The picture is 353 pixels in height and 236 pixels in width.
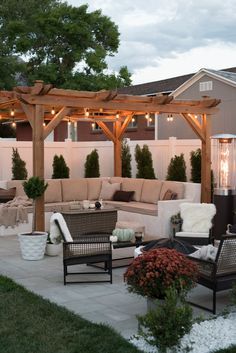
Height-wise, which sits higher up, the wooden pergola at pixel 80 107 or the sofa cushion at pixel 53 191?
the wooden pergola at pixel 80 107

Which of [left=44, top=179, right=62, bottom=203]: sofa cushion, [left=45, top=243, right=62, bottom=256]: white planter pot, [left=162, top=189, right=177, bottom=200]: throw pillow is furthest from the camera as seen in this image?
[left=44, top=179, right=62, bottom=203]: sofa cushion

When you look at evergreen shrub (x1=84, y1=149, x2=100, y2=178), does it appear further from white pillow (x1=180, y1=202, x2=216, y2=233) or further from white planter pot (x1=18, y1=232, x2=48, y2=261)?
white planter pot (x1=18, y1=232, x2=48, y2=261)

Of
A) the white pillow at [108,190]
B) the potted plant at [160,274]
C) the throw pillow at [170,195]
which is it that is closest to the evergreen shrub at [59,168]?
the white pillow at [108,190]

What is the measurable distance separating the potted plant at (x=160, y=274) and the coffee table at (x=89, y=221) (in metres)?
4.00

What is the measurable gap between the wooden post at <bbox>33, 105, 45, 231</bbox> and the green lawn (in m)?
3.52

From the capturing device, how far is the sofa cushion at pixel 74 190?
41.6ft

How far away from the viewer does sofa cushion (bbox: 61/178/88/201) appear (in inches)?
499

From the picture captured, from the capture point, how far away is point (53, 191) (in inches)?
488

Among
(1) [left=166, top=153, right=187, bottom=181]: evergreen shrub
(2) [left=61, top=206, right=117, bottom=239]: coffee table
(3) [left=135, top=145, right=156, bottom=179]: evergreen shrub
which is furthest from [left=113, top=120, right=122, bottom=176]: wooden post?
(2) [left=61, top=206, right=117, bottom=239]: coffee table

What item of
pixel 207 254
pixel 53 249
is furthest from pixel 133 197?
pixel 207 254

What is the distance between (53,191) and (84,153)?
3710 millimetres

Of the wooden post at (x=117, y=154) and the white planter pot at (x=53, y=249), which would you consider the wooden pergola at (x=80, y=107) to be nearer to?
the wooden post at (x=117, y=154)

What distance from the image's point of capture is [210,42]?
1484cm

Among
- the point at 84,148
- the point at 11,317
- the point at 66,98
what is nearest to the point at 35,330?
the point at 11,317
